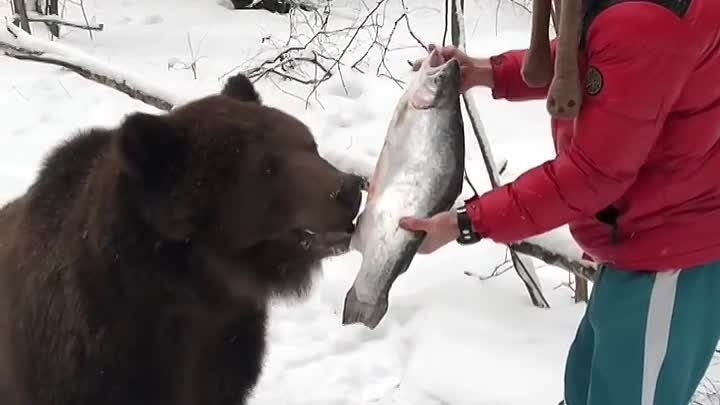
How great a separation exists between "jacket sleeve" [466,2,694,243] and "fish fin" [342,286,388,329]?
13.5 inches

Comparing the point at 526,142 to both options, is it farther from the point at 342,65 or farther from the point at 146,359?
the point at 146,359

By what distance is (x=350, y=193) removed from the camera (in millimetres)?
2572

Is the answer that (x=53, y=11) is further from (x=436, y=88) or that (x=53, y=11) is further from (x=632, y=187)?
(x=632, y=187)

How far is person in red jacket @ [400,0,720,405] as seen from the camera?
7.39 feet

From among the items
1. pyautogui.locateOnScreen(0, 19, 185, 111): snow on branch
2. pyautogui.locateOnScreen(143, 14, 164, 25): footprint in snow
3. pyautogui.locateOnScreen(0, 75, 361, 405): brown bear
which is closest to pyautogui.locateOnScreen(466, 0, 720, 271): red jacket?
pyautogui.locateOnScreen(0, 75, 361, 405): brown bear

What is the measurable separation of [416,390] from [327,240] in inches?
61.0

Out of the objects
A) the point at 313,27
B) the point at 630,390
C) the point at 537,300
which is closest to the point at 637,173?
the point at 630,390

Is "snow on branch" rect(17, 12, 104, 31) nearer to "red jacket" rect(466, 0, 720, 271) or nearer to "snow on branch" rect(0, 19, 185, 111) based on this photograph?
"snow on branch" rect(0, 19, 185, 111)

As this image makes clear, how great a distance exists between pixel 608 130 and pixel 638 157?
12cm

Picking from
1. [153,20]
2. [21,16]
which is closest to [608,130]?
[21,16]

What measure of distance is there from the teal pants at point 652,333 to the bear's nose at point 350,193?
81 cm

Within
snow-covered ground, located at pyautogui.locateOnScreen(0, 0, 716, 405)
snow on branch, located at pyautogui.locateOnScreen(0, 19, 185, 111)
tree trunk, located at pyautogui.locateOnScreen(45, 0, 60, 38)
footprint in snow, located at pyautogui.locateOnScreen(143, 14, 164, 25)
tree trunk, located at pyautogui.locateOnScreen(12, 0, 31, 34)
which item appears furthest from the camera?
footprint in snow, located at pyautogui.locateOnScreen(143, 14, 164, 25)

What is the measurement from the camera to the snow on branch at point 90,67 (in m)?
4.64

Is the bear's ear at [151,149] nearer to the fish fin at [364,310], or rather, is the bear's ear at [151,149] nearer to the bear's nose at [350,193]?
the bear's nose at [350,193]
